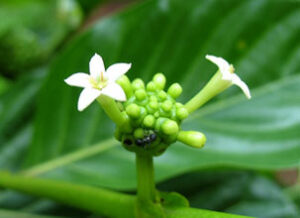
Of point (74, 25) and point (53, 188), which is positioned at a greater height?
point (74, 25)

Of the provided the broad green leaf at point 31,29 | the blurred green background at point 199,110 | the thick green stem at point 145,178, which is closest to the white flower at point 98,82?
the thick green stem at point 145,178

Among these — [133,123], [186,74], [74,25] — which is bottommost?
[133,123]

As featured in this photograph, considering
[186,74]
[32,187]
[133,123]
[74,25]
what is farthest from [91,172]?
[74,25]

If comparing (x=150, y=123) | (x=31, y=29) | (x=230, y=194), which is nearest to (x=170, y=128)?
(x=150, y=123)

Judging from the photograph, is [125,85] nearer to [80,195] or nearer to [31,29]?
[80,195]

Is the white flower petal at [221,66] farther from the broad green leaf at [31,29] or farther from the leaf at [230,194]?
the broad green leaf at [31,29]

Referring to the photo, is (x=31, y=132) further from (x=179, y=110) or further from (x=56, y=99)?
(x=179, y=110)

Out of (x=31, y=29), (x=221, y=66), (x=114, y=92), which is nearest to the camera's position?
(x=114, y=92)
